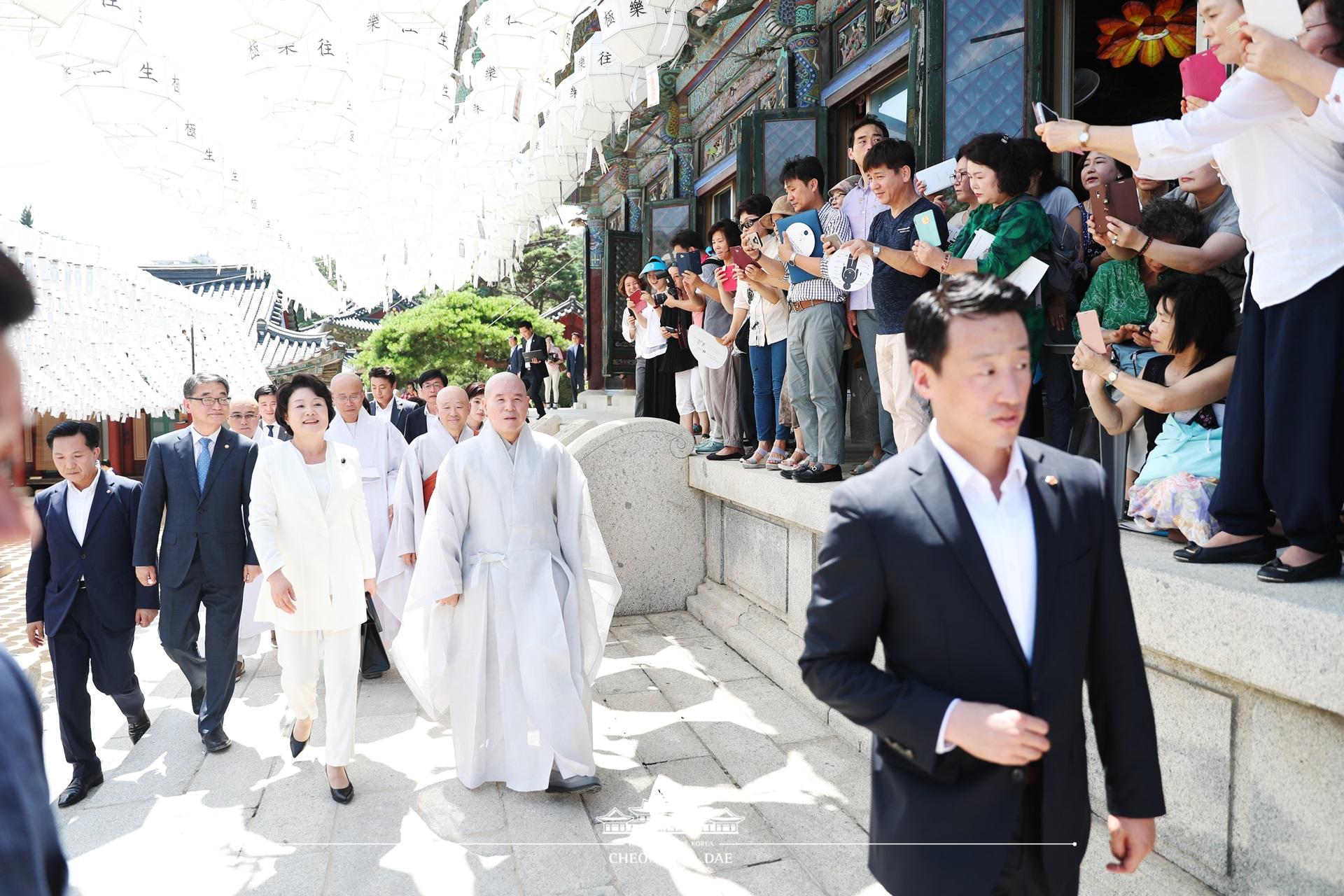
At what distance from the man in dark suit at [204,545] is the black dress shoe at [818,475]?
125 inches

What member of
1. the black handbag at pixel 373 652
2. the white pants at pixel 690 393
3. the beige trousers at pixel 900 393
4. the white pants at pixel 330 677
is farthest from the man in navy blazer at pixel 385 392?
the beige trousers at pixel 900 393

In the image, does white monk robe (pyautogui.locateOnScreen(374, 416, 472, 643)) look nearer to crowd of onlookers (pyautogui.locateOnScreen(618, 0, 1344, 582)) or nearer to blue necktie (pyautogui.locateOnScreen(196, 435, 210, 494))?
blue necktie (pyautogui.locateOnScreen(196, 435, 210, 494))

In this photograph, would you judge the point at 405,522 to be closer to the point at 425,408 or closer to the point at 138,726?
the point at 138,726

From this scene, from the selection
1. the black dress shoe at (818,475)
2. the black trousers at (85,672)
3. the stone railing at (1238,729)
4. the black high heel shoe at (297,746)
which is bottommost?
the black high heel shoe at (297,746)

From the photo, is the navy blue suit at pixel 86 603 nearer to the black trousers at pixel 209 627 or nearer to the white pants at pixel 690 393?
the black trousers at pixel 209 627

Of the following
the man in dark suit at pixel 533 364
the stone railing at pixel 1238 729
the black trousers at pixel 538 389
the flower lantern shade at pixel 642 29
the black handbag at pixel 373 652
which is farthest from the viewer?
the black trousers at pixel 538 389

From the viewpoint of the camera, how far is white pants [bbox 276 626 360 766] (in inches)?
165

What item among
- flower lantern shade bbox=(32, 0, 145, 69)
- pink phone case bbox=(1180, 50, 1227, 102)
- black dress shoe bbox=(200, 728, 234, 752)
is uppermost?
flower lantern shade bbox=(32, 0, 145, 69)

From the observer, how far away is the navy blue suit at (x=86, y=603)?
14.4 ft

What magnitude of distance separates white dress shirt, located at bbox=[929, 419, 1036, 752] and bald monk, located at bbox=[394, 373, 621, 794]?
2.83m

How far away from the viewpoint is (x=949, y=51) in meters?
5.24

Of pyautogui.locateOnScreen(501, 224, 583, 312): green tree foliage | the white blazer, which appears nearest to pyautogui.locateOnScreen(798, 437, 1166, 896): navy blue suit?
the white blazer

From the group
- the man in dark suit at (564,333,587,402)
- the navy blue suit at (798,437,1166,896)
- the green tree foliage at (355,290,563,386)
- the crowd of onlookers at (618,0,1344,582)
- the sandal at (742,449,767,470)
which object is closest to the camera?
the navy blue suit at (798,437,1166,896)

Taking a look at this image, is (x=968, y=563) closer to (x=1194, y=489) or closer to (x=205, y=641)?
(x=1194, y=489)
